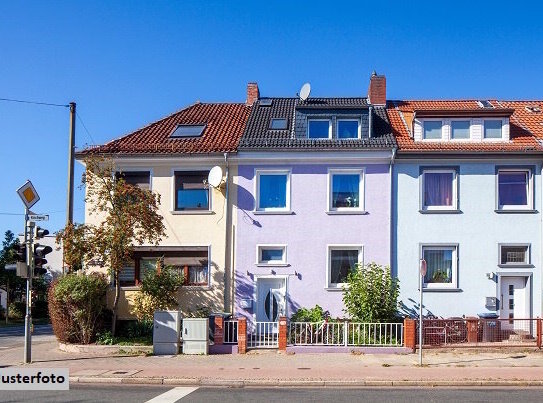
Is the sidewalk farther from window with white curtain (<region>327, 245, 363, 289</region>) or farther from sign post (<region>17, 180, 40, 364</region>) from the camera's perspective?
window with white curtain (<region>327, 245, 363, 289</region>)

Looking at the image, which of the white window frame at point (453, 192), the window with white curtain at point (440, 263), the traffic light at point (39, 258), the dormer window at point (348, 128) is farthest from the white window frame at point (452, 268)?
the traffic light at point (39, 258)

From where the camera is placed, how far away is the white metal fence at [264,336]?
19.5m

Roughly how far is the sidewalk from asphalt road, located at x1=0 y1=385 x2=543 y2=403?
0.60 meters

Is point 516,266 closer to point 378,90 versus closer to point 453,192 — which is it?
point 453,192

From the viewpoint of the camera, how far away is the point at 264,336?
777 inches

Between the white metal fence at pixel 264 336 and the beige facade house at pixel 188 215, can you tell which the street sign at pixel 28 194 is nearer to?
the beige facade house at pixel 188 215

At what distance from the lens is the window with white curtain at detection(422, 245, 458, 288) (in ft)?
73.9

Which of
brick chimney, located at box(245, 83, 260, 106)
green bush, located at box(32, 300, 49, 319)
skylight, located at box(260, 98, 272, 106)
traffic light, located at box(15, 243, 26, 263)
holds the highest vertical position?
brick chimney, located at box(245, 83, 260, 106)

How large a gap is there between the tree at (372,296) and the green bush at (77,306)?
26.9ft

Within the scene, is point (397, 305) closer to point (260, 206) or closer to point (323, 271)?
point (323, 271)

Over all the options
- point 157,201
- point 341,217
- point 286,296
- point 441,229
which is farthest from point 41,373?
point 441,229

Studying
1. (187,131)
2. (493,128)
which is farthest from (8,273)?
(493,128)

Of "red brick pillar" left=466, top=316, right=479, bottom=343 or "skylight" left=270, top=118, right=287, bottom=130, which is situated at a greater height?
"skylight" left=270, top=118, right=287, bottom=130

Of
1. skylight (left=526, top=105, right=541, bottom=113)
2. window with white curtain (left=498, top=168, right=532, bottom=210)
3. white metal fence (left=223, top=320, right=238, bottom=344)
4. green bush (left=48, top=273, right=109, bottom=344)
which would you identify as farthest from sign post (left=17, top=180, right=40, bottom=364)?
skylight (left=526, top=105, right=541, bottom=113)
